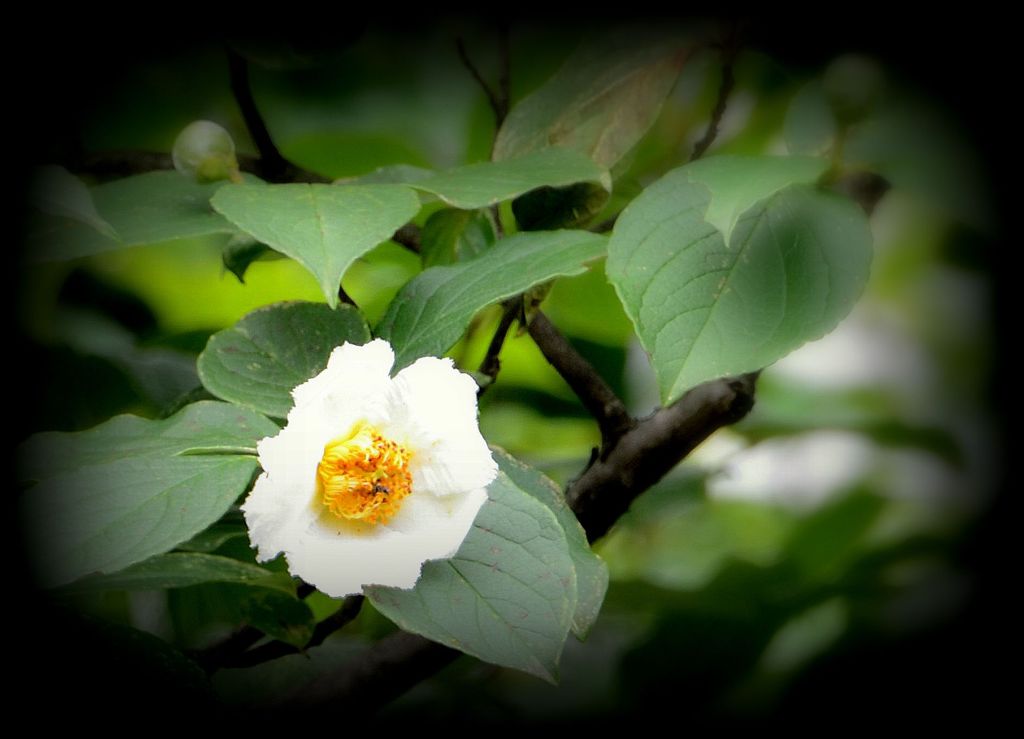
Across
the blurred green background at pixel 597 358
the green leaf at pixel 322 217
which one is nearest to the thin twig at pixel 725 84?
the blurred green background at pixel 597 358

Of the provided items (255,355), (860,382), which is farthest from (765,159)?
(860,382)

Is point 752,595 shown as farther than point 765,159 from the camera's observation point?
Yes

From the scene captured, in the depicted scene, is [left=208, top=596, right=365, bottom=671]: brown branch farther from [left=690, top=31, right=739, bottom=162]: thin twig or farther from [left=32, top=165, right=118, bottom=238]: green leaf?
[left=690, top=31, right=739, bottom=162]: thin twig

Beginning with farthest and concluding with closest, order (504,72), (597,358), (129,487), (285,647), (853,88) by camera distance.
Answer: (597,358) < (504,72) < (285,647) < (853,88) < (129,487)

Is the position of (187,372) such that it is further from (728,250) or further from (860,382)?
(860,382)

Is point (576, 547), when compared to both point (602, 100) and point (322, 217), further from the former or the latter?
point (602, 100)

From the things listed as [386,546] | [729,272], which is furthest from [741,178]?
[386,546]
